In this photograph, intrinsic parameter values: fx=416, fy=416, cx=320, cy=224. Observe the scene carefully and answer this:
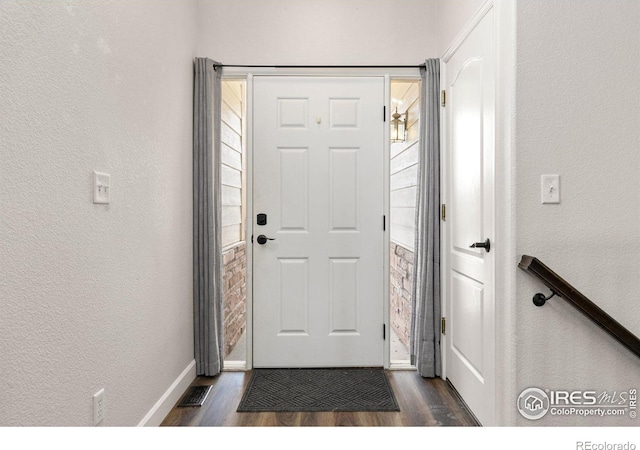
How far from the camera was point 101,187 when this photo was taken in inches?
A: 63.8

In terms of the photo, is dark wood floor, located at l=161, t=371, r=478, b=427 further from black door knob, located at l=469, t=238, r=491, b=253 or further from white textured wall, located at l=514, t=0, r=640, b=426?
black door knob, located at l=469, t=238, r=491, b=253

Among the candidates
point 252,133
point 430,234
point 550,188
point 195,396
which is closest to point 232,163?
point 252,133

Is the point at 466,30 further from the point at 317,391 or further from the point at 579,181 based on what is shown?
the point at 317,391

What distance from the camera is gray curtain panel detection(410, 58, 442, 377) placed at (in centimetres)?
285

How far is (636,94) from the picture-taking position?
1.78 meters

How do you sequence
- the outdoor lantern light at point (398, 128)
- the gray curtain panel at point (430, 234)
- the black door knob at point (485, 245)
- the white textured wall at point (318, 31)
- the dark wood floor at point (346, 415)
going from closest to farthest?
the black door knob at point (485, 245), the dark wood floor at point (346, 415), the gray curtain panel at point (430, 234), the white textured wall at point (318, 31), the outdoor lantern light at point (398, 128)

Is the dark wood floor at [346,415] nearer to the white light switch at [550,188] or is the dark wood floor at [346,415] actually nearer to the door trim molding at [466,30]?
the white light switch at [550,188]

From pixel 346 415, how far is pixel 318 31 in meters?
2.53

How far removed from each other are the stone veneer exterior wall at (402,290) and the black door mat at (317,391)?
91 cm

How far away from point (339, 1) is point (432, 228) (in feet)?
5.70

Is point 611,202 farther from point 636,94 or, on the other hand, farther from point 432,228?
point 432,228

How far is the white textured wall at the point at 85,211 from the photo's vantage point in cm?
119

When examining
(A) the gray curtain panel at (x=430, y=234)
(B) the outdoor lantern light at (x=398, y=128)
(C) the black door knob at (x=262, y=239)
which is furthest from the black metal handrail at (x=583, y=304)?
(B) the outdoor lantern light at (x=398, y=128)

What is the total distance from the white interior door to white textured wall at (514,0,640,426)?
0.74 feet
